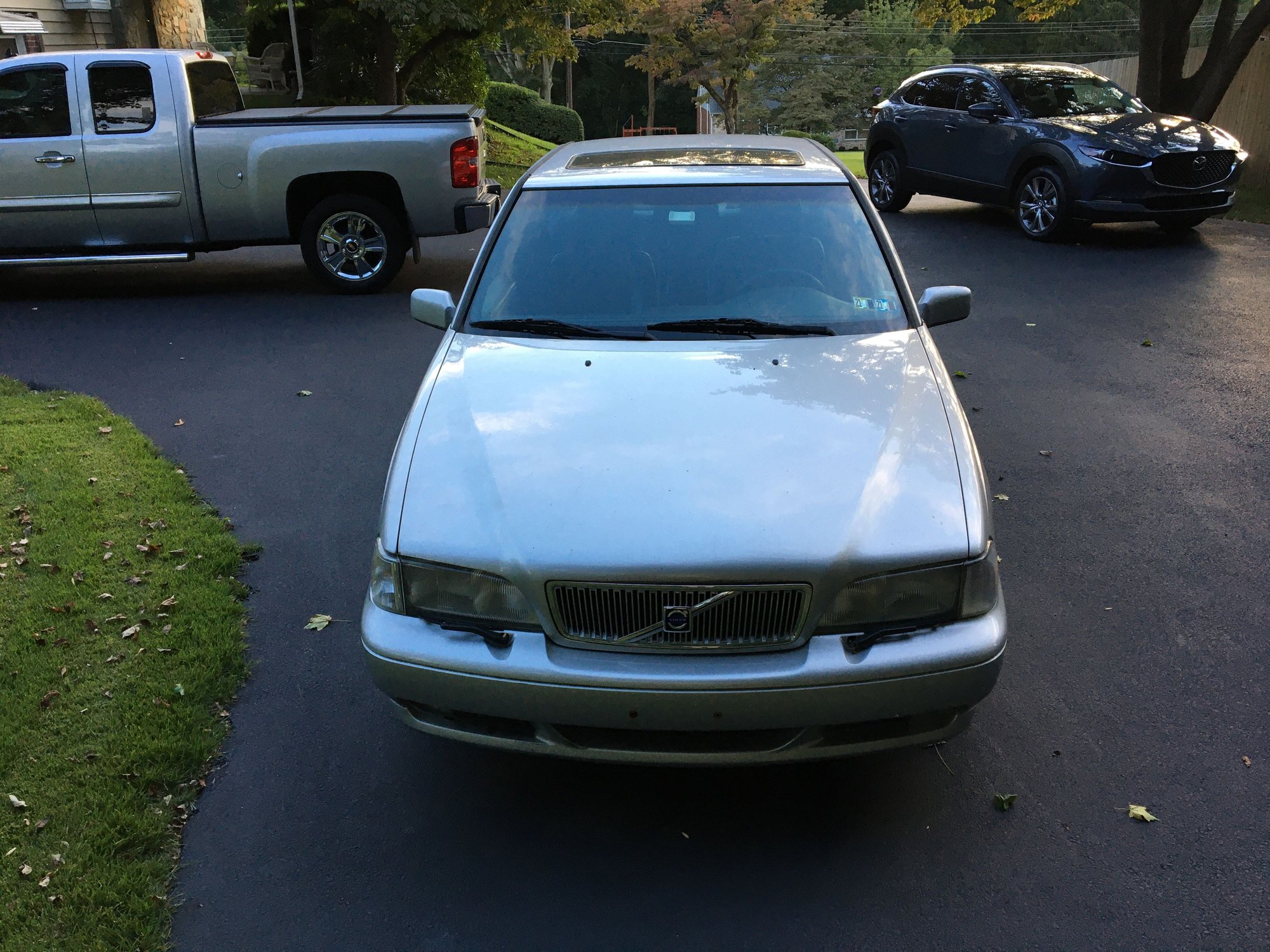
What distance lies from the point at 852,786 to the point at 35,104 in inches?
376

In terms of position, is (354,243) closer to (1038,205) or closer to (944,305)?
(944,305)

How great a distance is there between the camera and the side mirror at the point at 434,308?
4.38 meters

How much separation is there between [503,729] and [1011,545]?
2.87m

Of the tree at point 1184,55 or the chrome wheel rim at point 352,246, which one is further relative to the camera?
the tree at point 1184,55

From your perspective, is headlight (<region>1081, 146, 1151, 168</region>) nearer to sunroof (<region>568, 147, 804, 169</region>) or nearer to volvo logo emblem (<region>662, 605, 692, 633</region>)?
sunroof (<region>568, 147, 804, 169</region>)

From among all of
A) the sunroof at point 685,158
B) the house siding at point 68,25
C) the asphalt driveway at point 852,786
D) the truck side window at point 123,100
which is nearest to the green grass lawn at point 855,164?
the house siding at point 68,25

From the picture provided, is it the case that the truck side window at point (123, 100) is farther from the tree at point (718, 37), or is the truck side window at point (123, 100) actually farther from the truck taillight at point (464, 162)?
the tree at point (718, 37)

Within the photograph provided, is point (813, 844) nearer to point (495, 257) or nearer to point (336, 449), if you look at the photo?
point (495, 257)

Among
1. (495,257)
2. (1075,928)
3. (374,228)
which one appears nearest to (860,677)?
(1075,928)

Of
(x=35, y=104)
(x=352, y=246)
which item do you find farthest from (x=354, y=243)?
(x=35, y=104)

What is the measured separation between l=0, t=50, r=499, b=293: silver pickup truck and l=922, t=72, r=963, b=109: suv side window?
21.3ft

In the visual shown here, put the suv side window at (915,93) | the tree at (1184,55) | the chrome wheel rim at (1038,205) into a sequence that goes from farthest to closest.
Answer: the tree at (1184,55) → the suv side window at (915,93) → the chrome wheel rim at (1038,205)

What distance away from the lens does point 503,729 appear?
2986 millimetres

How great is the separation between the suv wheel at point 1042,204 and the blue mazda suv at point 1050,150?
1cm
